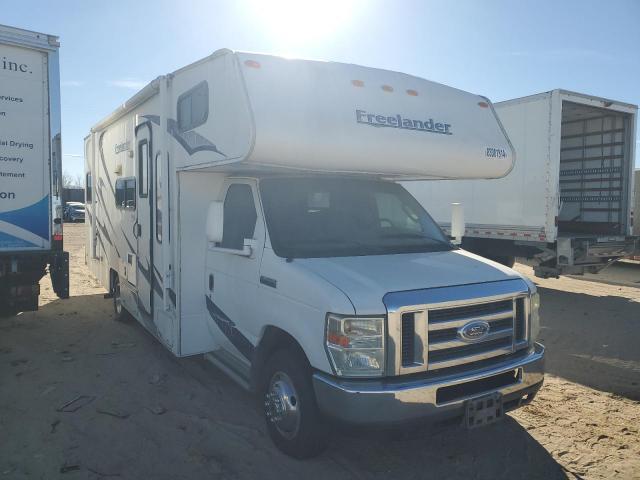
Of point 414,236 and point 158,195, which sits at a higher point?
point 158,195

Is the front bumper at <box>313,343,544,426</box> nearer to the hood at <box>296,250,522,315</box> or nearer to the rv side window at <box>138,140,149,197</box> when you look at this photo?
the hood at <box>296,250,522,315</box>

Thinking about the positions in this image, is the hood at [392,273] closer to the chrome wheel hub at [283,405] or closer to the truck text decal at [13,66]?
the chrome wheel hub at [283,405]

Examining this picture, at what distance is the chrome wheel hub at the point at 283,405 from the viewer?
371 cm

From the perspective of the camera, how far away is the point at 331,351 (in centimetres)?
333

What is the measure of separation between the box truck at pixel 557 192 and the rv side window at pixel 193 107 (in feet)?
22.2

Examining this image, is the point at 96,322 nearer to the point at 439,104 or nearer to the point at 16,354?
the point at 16,354

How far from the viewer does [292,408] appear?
3.72 m

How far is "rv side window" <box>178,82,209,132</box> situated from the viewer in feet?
14.9

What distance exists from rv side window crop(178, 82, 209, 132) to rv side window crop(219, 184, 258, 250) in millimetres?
687

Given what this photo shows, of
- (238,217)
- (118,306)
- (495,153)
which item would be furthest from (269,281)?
(118,306)

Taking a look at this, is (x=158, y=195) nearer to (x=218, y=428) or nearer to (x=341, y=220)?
(x=341, y=220)

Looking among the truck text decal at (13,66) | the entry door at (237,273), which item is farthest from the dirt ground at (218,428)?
the truck text decal at (13,66)

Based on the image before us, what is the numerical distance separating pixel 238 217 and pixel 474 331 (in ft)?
7.48

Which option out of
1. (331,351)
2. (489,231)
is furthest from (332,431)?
(489,231)
